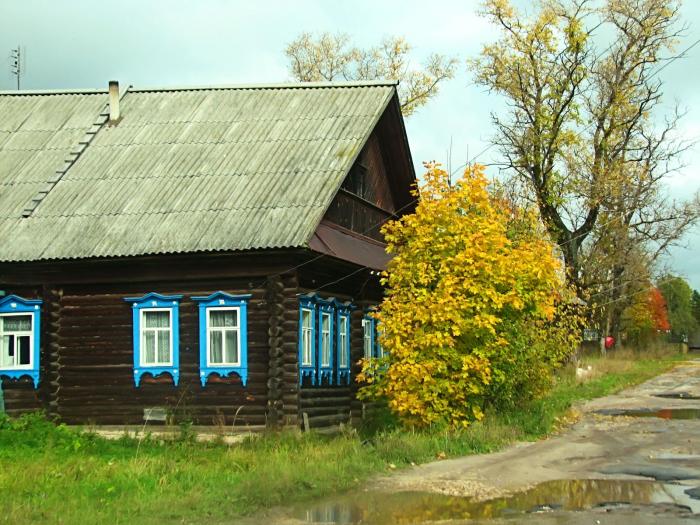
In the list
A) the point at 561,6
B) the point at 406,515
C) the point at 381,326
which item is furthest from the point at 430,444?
the point at 561,6

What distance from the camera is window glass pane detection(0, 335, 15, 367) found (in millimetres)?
19469

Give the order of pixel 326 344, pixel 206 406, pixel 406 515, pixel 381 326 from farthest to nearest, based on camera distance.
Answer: pixel 326 344 → pixel 206 406 → pixel 381 326 → pixel 406 515

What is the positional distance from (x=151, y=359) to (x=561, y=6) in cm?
2707

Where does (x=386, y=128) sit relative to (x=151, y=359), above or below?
above

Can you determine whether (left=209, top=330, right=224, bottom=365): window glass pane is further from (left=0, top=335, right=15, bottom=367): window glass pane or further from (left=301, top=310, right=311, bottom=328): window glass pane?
(left=0, top=335, right=15, bottom=367): window glass pane

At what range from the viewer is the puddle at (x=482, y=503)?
34.8 feet

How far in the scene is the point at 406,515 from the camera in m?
10.7

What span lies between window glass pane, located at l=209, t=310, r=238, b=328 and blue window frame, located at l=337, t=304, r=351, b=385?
3.07 metres

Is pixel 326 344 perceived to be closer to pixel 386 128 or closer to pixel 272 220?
pixel 272 220

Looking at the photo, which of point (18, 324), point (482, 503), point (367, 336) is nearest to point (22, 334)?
point (18, 324)

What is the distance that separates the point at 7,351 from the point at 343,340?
6902 mm

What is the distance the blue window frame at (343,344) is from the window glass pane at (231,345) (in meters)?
3.04

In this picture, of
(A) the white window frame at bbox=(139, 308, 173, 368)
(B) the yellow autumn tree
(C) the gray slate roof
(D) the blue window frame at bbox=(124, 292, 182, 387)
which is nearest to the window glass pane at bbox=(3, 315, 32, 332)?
(C) the gray slate roof

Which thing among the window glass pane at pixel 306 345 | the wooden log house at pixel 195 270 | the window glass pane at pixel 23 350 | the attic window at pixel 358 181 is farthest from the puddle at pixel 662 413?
the window glass pane at pixel 23 350
